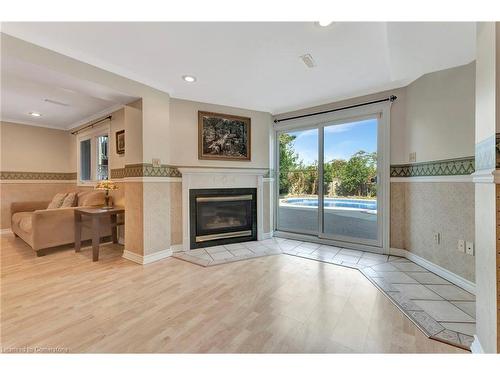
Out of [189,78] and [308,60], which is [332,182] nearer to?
[308,60]

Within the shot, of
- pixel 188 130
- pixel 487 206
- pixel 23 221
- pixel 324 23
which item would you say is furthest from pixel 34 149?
pixel 487 206

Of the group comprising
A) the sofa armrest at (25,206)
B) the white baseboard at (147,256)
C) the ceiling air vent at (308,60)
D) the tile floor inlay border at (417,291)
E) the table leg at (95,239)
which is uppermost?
the ceiling air vent at (308,60)

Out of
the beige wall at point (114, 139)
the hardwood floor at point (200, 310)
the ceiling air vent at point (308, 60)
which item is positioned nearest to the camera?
the hardwood floor at point (200, 310)

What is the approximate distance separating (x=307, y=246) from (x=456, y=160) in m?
2.11

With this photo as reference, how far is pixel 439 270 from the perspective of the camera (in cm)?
243

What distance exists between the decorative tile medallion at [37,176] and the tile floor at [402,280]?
368 cm

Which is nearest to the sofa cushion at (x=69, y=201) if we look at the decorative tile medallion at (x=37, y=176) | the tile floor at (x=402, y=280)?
the decorative tile medallion at (x=37, y=176)

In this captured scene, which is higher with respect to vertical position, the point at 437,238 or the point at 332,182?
the point at 332,182

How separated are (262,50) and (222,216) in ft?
8.05

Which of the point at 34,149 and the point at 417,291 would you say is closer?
the point at 417,291

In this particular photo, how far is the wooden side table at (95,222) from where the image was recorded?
116 inches

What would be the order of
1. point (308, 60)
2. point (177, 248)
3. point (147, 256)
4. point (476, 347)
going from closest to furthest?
point (476, 347) < point (308, 60) < point (147, 256) < point (177, 248)

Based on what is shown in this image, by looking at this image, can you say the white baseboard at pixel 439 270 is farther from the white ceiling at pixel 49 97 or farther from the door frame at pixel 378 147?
the white ceiling at pixel 49 97
